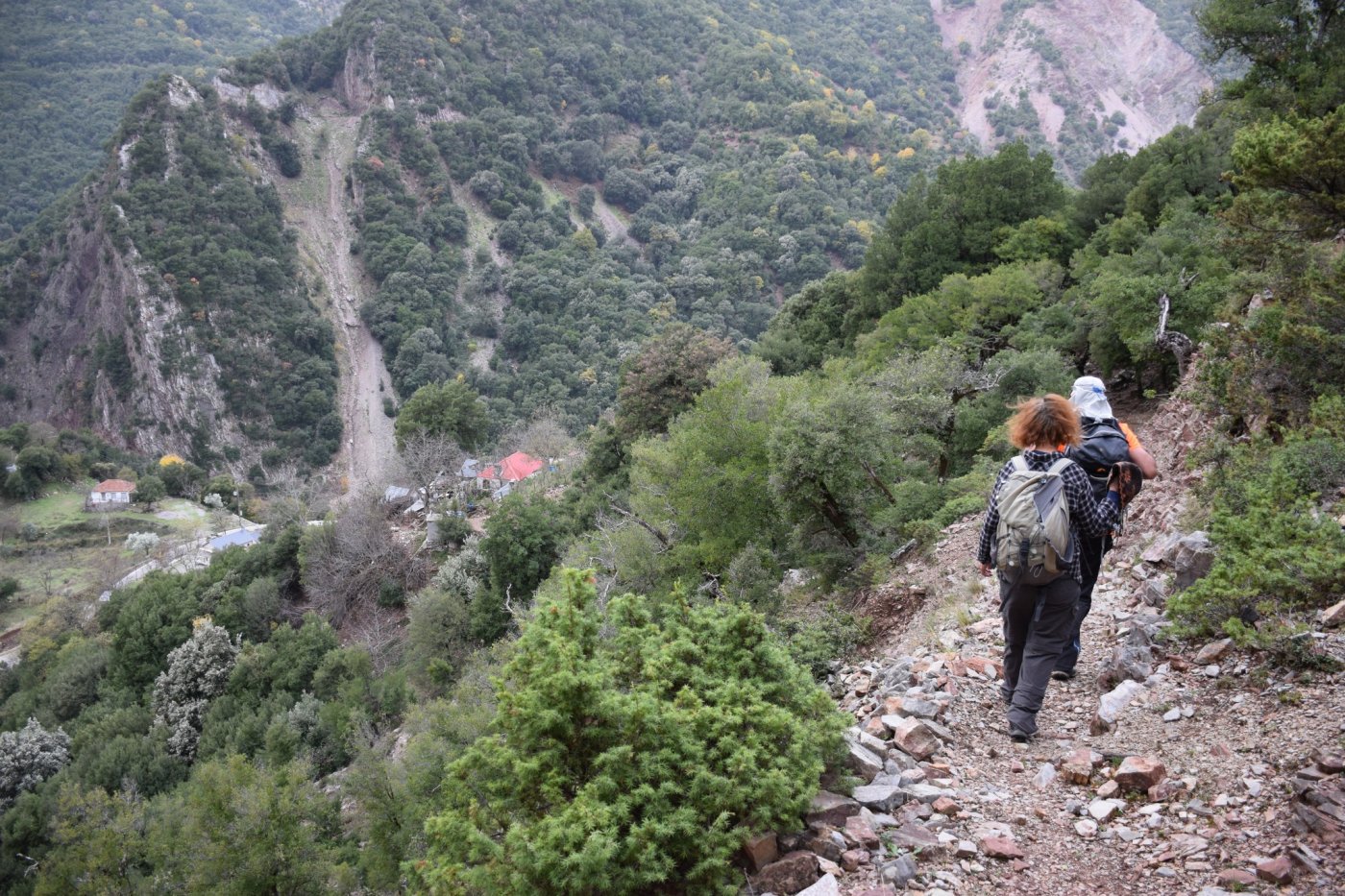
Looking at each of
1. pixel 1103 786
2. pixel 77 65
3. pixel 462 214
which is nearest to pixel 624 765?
pixel 1103 786

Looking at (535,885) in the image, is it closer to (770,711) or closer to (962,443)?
(770,711)

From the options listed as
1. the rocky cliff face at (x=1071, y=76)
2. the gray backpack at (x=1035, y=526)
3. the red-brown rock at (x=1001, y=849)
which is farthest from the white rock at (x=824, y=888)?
the rocky cliff face at (x=1071, y=76)

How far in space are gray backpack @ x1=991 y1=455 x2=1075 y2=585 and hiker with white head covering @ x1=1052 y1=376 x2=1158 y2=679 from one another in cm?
34

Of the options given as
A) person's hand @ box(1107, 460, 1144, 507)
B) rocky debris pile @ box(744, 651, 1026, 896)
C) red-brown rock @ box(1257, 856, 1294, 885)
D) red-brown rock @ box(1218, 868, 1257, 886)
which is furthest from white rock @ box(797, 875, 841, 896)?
person's hand @ box(1107, 460, 1144, 507)

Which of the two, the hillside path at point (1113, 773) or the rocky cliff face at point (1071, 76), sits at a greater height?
the rocky cliff face at point (1071, 76)

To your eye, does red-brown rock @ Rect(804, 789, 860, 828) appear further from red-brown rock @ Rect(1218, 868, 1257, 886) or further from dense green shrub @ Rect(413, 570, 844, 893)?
red-brown rock @ Rect(1218, 868, 1257, 886)

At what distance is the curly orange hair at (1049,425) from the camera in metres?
4.00

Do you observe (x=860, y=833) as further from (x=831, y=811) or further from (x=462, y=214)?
(x=462, y=214)

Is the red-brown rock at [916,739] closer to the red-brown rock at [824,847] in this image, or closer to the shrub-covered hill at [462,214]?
the red-brown rock at [824,847]

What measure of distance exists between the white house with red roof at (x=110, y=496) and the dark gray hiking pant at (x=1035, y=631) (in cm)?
5545

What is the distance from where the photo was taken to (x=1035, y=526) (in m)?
3.74

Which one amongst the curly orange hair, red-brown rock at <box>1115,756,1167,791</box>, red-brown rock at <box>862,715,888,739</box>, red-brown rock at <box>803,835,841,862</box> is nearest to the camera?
red-brown rock at <box>803,835,841,862</box>

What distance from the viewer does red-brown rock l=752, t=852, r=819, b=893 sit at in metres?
3.25

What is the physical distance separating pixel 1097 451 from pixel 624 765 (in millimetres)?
3169
